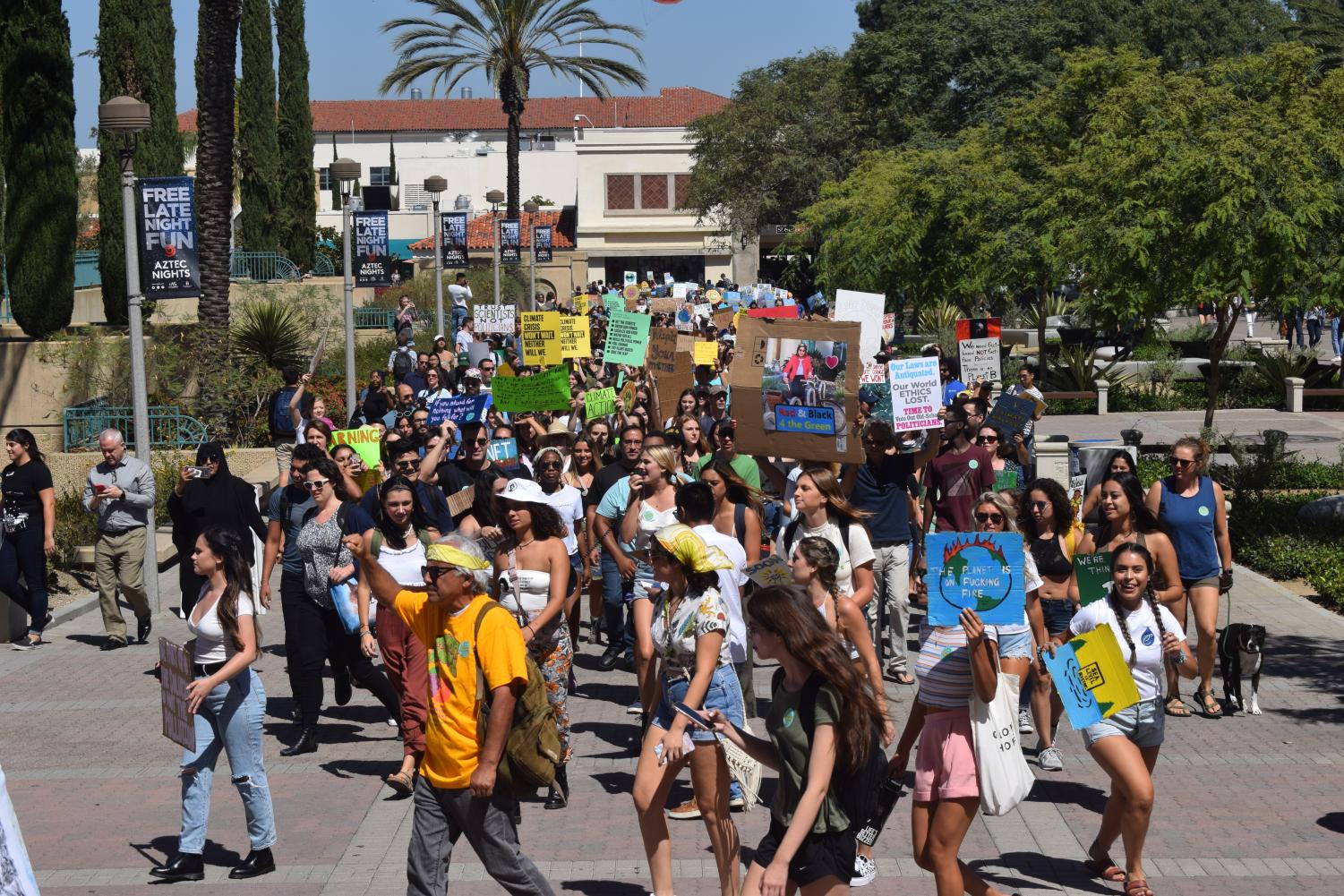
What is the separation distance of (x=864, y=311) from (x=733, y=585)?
7538 mm

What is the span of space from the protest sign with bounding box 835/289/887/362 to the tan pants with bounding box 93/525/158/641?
612 centimetres

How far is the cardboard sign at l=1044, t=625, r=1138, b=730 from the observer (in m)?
6.32

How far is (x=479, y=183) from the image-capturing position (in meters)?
90.2

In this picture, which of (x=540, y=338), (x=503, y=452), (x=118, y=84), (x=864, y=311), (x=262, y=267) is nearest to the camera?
(x=503, y=452)

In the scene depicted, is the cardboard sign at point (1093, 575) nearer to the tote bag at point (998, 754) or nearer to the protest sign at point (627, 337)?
the tote bag at point (998, 754)

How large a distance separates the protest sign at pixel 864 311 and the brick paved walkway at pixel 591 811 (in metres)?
4.28

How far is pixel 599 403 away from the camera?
16141 mm

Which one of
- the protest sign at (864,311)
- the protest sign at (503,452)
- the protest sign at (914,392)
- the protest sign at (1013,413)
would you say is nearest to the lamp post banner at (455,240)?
the protest sign at (864,311)

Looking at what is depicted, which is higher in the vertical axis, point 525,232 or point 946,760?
point 525,232

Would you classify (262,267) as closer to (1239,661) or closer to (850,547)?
(1239,661)

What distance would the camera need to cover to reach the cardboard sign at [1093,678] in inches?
249

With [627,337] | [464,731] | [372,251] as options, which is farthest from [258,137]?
[464,731]

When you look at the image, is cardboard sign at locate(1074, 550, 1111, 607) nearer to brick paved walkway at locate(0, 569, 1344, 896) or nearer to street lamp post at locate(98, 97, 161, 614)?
brick paved walkway at locate(0, 569, 1344, 896)

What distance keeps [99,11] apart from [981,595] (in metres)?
21.7
